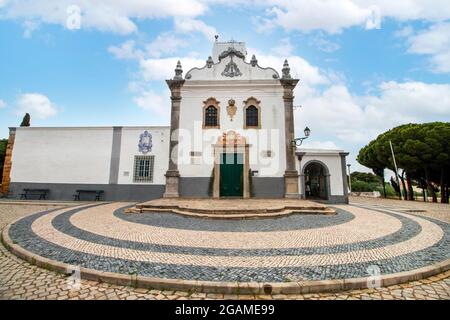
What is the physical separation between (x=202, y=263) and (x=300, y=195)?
1122cm

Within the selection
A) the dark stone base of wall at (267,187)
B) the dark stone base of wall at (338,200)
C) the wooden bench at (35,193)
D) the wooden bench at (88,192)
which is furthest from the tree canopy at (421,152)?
the wooden bench at (35,193)

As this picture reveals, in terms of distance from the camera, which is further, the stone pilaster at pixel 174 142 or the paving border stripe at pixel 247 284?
the stone pilaster at pixel 174 142

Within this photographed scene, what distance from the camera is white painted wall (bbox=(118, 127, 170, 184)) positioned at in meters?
14.2

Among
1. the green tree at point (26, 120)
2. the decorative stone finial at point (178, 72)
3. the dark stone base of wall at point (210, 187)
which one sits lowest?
the dark stone base of wall at point (210, 187)

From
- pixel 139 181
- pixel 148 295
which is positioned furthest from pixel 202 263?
pixel 139 181

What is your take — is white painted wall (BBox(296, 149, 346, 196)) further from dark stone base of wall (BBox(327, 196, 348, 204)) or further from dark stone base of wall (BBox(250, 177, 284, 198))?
dark stone base of wall (BBox(250, 177, 284, 198))

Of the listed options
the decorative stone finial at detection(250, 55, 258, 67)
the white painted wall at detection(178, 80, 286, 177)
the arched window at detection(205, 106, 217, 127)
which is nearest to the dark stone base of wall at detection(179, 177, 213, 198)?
the white painted wall at detection(178, 80, 286, 177)

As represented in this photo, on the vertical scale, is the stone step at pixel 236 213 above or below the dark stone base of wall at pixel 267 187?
below

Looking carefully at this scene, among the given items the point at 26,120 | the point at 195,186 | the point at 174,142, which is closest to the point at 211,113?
the point at 174,142

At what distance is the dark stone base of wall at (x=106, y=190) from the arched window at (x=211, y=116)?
5339mm

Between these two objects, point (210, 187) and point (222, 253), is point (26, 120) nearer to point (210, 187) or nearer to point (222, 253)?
point (210, 187)

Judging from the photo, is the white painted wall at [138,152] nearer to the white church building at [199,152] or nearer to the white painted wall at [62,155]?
the white church building at [199,152]

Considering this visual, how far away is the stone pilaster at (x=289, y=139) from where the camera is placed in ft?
42.0

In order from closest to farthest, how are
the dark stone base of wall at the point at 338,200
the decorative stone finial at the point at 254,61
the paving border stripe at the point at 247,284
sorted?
the paving border stripe at the point at 247,284 < the dark stone base of wall at the point at 338,200 < the decorative stone finial at the point at 254,61
